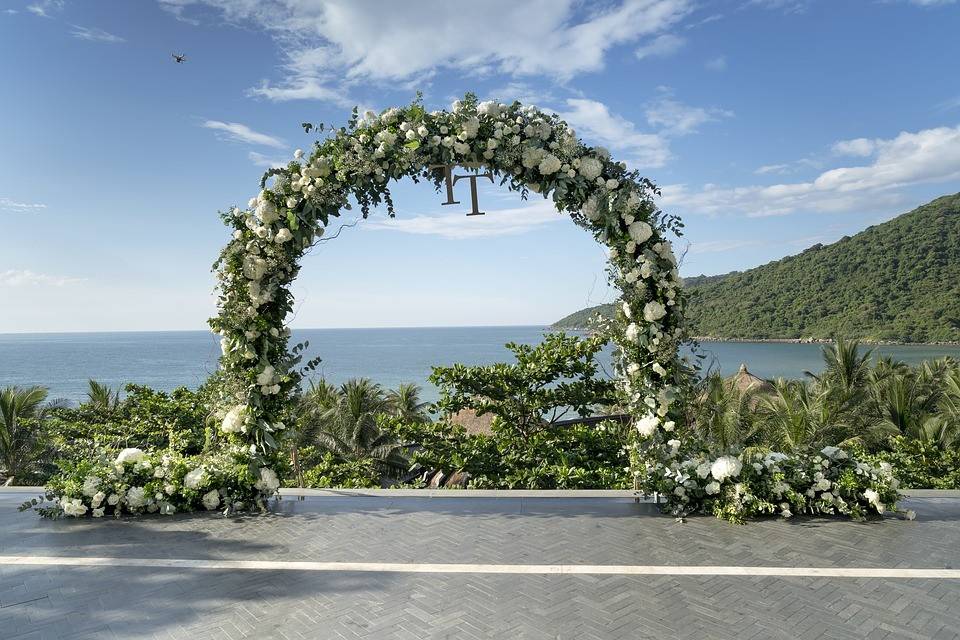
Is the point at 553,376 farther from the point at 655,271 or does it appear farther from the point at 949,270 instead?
the point at 949,270

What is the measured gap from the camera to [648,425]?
5723 mm

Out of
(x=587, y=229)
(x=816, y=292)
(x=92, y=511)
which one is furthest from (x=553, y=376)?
(x=816, y=292)

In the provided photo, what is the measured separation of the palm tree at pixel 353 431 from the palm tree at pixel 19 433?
8751mm

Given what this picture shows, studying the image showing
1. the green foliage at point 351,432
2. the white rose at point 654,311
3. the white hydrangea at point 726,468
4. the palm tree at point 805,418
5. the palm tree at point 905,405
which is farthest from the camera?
the green foliage at point 351,432

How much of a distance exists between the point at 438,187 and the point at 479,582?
367cm

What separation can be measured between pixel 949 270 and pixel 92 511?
54486 millimetres

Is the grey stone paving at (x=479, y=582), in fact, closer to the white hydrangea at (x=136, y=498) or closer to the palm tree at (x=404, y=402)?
the white hydrangea at (x=136, y=498)

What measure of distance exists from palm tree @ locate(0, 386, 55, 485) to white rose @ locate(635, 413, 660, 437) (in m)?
21.2

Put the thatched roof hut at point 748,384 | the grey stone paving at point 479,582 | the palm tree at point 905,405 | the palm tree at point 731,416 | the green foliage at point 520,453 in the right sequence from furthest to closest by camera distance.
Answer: the thatched roof hut at point 748,384 → the palm tree at point 905,405 → the palm tree at point 731,416 → the green foliage at point 520,453 → the grey stone paving at point 479,582

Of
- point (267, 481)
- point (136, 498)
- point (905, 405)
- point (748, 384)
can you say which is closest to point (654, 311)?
point (267, 481)

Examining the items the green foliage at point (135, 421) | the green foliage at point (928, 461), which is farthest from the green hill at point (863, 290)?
the green foliage at point (135, 421)

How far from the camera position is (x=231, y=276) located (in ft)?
19.0

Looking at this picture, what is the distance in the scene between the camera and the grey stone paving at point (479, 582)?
11.4ft

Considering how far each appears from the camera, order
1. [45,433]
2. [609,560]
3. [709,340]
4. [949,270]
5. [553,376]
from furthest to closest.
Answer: [709,340], [949,270], [45,433], [553,376], [609,560]
